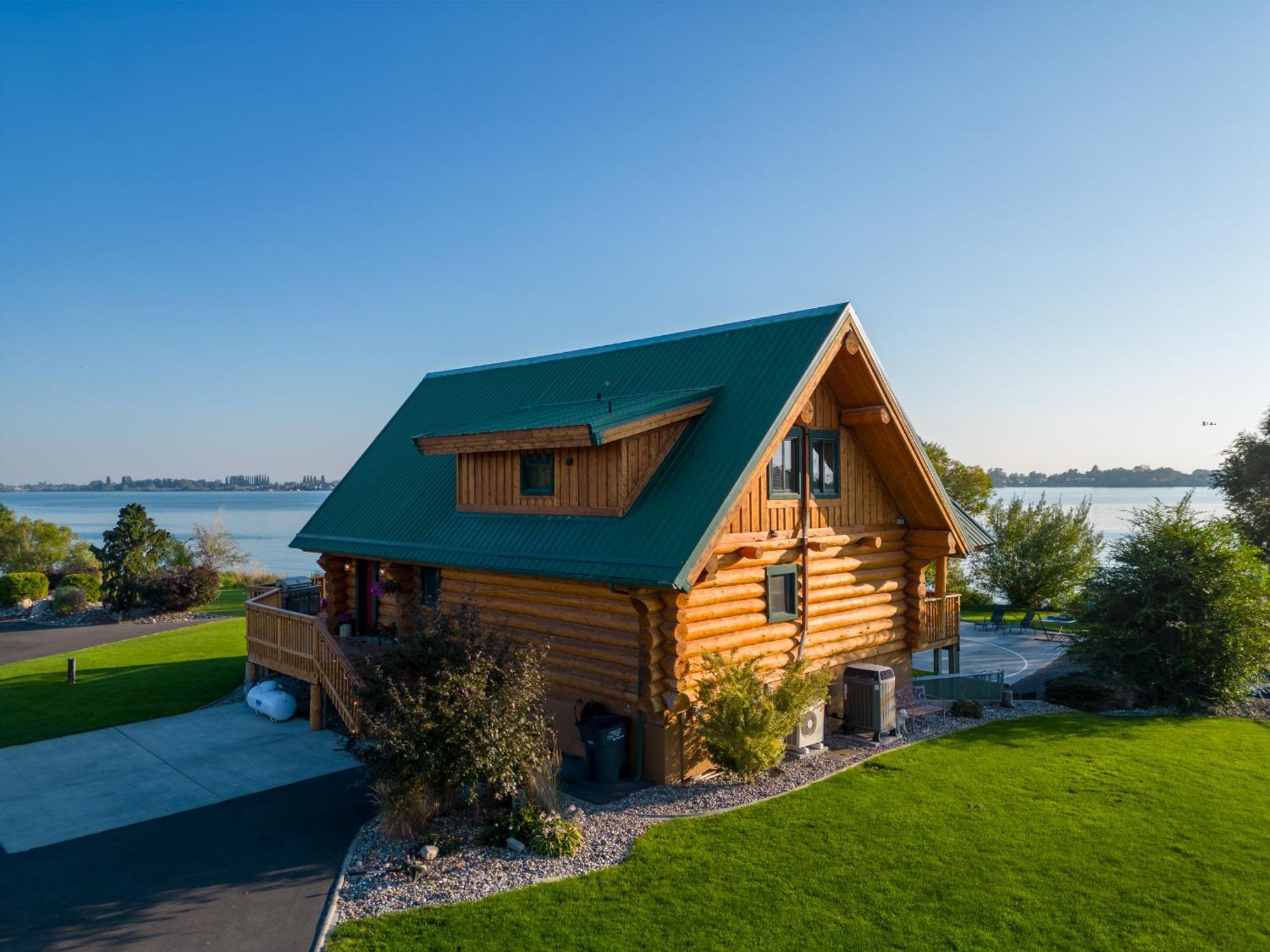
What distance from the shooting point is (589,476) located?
45.4ft

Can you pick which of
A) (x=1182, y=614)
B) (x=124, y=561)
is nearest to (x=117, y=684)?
(x=124, y=561)

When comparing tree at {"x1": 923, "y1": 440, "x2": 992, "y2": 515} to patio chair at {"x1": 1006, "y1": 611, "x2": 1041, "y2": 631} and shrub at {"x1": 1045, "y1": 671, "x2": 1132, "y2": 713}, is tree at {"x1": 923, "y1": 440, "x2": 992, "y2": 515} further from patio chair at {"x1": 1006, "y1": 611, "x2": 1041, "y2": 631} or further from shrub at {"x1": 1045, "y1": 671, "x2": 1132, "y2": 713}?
shrub at {"x1": 1045, "y1": 671, "x2": 1132, "y2": 713}

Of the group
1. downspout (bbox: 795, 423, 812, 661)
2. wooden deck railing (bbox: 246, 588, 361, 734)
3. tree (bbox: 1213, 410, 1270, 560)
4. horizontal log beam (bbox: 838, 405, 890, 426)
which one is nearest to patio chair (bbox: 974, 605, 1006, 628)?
tree (bbox: 1213, 410, 1270, 560)

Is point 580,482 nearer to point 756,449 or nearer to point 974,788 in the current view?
point 756,449

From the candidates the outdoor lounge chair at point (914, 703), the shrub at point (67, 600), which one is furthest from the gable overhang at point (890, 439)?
the shrub at point (67, 600)

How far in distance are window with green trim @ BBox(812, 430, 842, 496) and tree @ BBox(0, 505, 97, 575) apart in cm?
4468

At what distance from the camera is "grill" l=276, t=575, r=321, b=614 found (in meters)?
22.1

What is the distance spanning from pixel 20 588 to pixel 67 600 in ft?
14.0

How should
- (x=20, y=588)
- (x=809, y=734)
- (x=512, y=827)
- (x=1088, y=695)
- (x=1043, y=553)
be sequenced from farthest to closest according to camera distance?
(x=1043, y=553), (x=20, y=588), (x=1088, y=695), (x=809, y=734), (x=512, y=827)

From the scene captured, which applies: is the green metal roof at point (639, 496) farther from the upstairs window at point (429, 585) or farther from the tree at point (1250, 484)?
the tree at point (1250, 484)

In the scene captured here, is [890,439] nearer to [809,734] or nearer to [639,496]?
[639,496]

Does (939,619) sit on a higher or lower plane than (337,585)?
lower

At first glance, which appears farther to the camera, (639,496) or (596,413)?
(596,413)

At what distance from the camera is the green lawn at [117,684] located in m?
17.0
